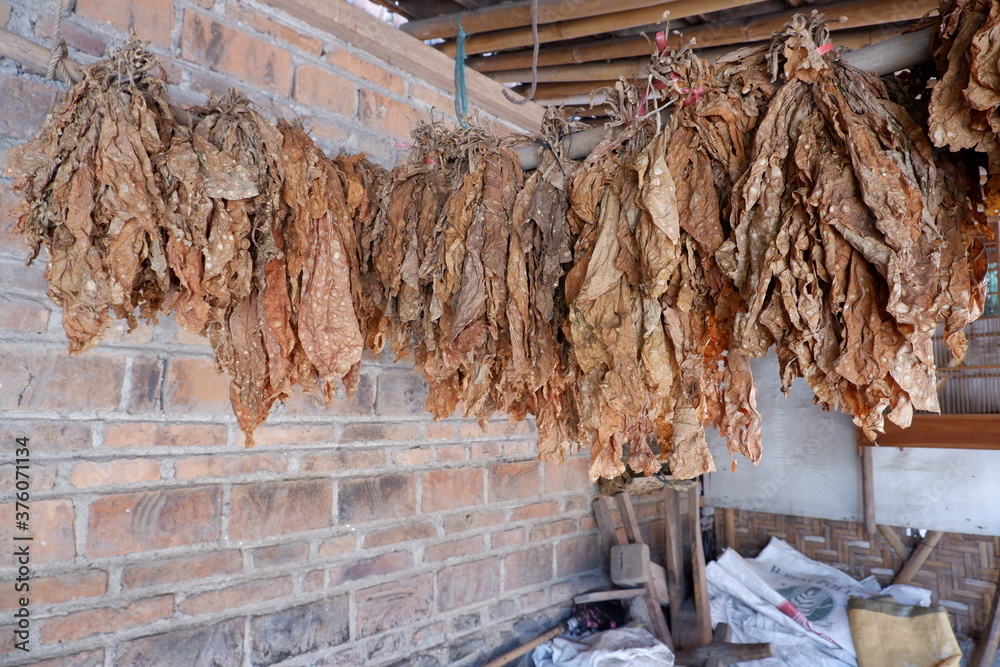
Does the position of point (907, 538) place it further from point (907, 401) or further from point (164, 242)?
point (164, 242)

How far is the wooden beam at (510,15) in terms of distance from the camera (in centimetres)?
171

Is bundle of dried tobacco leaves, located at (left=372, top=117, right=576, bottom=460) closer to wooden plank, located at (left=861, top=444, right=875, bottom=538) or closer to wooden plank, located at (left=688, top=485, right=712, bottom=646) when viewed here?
wooden plank, located at (left=688, top=485, right=712, bottom=646)

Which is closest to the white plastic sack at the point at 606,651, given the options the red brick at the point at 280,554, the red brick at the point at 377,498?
the red brick at the point at 377,498

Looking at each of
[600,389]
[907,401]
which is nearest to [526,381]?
[600,389]

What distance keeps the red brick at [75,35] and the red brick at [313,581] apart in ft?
4.25

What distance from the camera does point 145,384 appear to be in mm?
1326

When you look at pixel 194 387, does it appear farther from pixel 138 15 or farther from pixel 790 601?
pixel 790 601

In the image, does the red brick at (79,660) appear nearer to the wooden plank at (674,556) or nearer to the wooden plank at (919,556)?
the wooden plank at (674,556)

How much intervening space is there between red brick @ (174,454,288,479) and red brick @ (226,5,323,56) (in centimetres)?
103

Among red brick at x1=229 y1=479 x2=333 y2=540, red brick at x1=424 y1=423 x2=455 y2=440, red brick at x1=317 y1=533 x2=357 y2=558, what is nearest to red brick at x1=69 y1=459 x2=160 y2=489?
red brick at x1=229 y1=479 x2=333 y2=540

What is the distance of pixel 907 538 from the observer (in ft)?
11.4

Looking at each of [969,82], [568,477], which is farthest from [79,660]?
[568,477]

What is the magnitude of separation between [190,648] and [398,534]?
62cm

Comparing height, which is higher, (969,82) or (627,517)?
(969,82)
